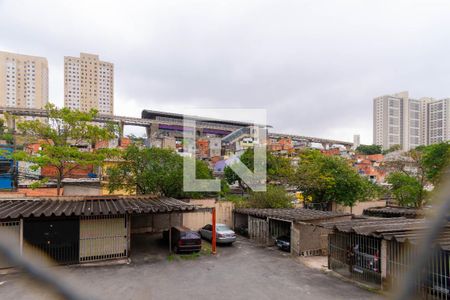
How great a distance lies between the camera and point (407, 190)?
2733cm

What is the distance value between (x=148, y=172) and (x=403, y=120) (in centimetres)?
11099

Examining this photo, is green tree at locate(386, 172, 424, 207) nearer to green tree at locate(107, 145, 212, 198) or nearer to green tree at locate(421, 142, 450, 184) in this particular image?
green tree at locate(421, 142, 450, 184)

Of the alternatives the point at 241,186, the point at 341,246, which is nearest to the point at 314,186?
the point at 241,186

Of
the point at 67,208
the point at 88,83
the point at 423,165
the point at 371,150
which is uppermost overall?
the point at 88,83

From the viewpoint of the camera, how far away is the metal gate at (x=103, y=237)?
1348 cm

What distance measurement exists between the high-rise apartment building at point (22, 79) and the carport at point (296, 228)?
3303 inches

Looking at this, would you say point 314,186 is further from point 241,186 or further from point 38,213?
point 38,213

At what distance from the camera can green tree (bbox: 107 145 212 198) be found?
2169 centimetres

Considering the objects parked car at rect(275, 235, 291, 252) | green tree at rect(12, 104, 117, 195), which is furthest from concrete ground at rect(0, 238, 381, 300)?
green tree at rect(12, 104, 117, 195)

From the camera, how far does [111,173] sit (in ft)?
72.7

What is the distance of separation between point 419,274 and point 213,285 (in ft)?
34.9

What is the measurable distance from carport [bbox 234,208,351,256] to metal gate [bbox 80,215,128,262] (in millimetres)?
7978

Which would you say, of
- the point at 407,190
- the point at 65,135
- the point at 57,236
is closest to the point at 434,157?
the point at 407,190

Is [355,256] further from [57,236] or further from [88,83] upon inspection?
[88,83]
